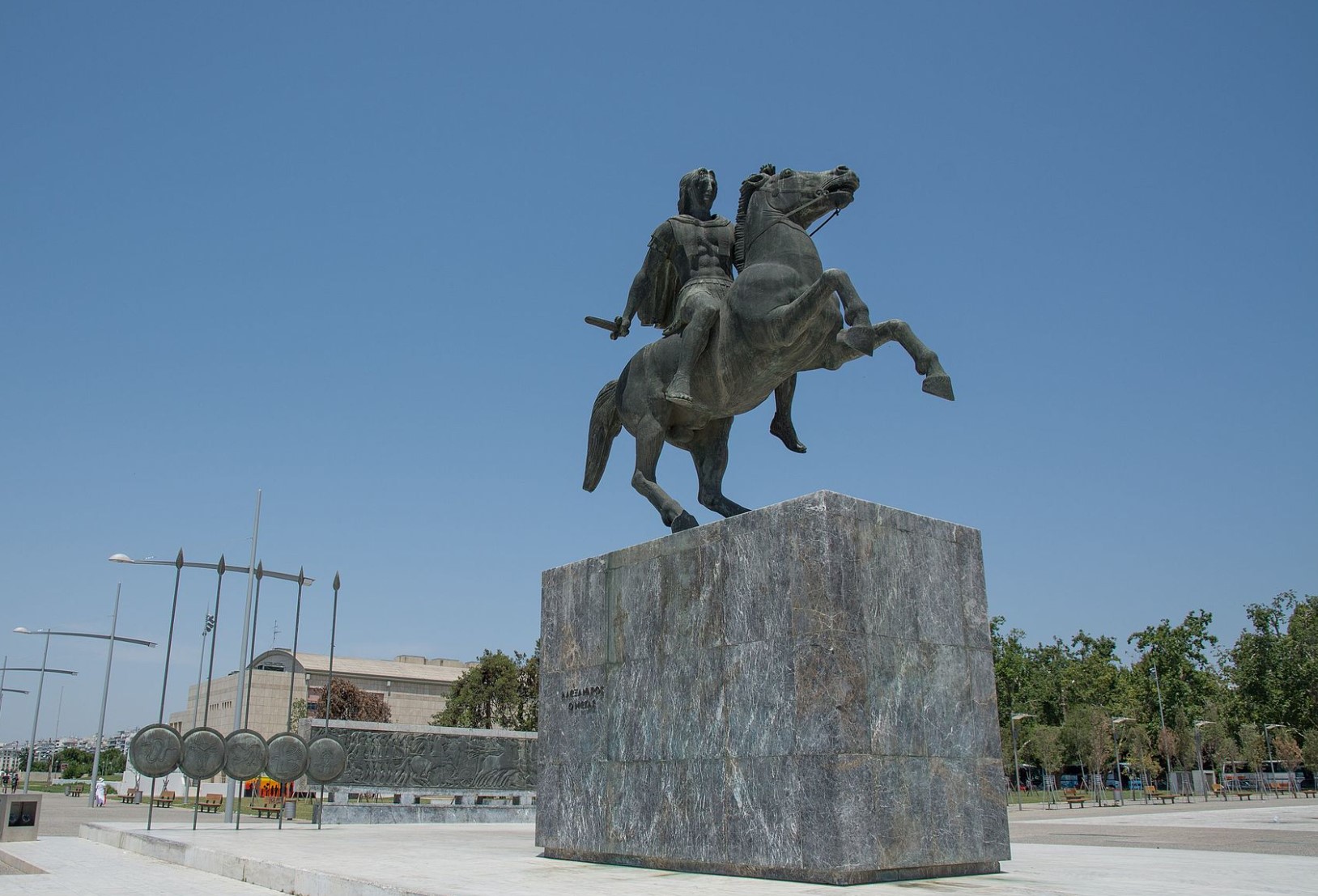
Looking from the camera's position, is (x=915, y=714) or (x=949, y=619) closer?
(x=915, y=714)

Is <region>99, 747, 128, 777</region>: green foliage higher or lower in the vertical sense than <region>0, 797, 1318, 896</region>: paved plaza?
lower

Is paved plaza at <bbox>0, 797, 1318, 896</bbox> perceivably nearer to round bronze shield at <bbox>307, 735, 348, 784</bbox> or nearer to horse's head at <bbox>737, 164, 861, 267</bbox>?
round bronze shield at <bbox>307, 735, 348, 784</bbox>

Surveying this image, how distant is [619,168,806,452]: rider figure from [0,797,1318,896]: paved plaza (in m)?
4.58

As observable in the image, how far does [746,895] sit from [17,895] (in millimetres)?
7542

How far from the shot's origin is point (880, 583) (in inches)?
324

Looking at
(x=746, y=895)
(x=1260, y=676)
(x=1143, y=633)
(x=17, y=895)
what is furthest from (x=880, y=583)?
(x=1143, y=633)

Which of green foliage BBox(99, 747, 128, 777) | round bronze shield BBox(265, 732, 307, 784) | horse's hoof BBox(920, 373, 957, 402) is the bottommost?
green foliage BBox(99, 747, 128, 777)

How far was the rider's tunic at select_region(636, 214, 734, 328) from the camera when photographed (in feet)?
34.4

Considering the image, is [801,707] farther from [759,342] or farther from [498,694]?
[498,694]

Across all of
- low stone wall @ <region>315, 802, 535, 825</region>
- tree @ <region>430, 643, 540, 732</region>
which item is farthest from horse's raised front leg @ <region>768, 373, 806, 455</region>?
tree @ <region>430, 643, 540, 732</region>

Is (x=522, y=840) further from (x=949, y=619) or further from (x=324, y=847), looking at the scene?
(x=949, y=619)

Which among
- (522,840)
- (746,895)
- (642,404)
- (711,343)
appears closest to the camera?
(746,895)

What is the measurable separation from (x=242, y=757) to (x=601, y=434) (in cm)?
1027

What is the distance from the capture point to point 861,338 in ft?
28.4
